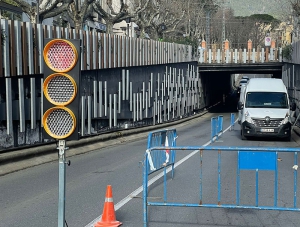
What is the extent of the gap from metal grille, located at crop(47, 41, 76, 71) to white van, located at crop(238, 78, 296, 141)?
18526 millimetres

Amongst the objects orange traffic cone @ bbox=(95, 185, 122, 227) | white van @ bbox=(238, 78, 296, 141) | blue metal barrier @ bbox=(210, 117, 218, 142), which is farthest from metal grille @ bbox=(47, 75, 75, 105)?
white van @ bbox=(238, 78, 296, 141)

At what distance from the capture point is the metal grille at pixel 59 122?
21.4 feet

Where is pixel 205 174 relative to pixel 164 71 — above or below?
below

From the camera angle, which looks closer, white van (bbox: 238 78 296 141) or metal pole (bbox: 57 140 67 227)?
metal pole (bbox: 57 140 67 227)

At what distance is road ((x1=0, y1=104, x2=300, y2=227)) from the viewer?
8789 millimetres

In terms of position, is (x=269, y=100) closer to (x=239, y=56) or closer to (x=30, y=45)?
(x=30, y=45)

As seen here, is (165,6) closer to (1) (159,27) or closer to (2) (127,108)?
(1) (159,27)

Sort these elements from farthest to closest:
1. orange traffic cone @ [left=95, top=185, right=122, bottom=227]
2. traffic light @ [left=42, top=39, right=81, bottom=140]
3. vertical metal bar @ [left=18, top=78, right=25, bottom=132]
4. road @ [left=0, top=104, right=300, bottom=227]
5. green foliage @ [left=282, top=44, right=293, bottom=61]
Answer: green foliage @ [left=282, top=44, right=293, bottom=61] < vertical metal bar @ [left=18, top=78, right=25, bottom=132] < road @ [left=0, top=104, right=300, bottom=227] < orange traffic cone @ [left=95, top=185, right=122, bottom=227] < traffic light @ [left=42, top=39, right=81, bottom=140]

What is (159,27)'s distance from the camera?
160ft

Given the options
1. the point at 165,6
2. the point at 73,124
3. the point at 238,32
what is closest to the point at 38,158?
the point at 73,124

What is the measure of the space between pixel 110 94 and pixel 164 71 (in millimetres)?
12914

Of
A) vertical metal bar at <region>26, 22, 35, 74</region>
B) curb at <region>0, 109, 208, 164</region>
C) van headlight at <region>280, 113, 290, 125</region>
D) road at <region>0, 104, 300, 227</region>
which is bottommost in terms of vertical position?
road at <region>0, 104, 300, 227</region>

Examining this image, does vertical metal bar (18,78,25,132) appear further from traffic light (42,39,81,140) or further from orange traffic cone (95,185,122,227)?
traffic light (42,39,81,140)

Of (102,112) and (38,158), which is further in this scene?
(102,112)
